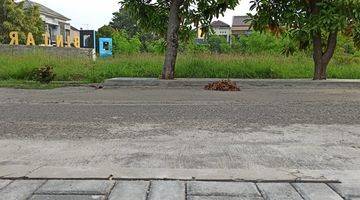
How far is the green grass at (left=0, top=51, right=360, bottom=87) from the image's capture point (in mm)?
16688

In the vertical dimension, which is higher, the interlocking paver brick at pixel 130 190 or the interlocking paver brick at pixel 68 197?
the interlocking paver brick at pixel 130 190

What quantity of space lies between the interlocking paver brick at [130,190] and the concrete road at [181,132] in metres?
0.66

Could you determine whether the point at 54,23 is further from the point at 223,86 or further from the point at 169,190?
the point at 169,190

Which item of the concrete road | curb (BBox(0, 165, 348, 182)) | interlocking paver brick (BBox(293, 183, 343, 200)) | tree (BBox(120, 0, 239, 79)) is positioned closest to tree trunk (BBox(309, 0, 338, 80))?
tree (BBox(120, 0, 239, 79))

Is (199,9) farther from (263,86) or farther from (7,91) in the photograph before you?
(7,91)

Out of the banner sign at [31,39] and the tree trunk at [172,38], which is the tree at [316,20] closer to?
the tree trunk at [172,38]

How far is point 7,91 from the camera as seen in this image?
12.7 metres

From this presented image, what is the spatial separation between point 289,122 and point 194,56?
40.1 ft

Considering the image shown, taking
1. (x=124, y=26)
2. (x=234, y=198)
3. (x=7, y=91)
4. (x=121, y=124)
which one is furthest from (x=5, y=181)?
(x=124, y=26)

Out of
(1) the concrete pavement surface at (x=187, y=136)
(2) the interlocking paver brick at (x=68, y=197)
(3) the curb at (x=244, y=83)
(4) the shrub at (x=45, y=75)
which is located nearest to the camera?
(2) the interlocking paver brick at (x=68, y=197)

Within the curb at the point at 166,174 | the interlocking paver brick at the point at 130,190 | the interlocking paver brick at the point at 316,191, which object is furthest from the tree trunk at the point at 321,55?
the interlocking paver brick at the point at 130,190

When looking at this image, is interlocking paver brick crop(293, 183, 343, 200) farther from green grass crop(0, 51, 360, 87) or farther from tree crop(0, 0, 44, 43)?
tree crop(0, 0, 44, 43)

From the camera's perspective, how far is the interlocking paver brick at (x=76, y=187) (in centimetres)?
384

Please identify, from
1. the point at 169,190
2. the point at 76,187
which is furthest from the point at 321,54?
the point at 76,187
